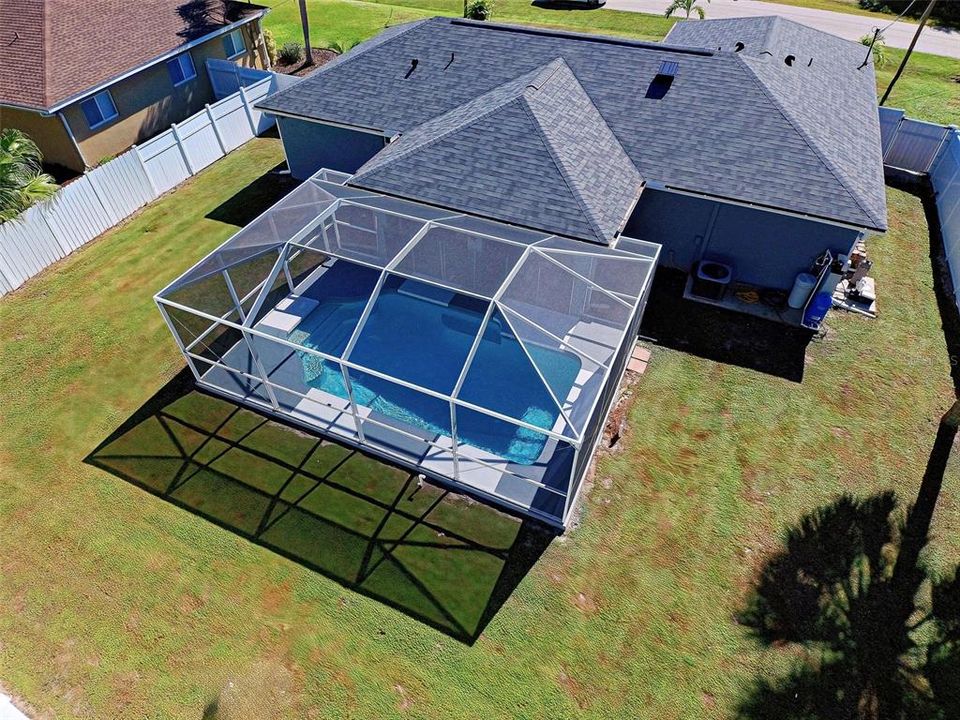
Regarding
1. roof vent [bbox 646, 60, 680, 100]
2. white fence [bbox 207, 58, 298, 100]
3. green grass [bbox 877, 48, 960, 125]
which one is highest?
roof vent [bbox 646, 60, 680, 100]

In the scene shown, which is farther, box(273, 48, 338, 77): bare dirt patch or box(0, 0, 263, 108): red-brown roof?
box(273, 48, 338, 77): bare dirt patch

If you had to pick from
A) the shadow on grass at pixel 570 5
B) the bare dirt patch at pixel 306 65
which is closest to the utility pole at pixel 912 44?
the shadow on grass at pixel 570 5

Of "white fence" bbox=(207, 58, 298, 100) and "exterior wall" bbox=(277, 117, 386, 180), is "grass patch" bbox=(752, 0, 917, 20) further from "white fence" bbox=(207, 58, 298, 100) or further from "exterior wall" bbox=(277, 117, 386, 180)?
"exterior wall" bbox=(277, 117, 386, 180)

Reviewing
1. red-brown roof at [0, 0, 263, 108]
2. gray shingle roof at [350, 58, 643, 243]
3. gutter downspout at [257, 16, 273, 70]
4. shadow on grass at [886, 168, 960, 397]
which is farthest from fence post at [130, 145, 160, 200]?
shadow on grass at [886, 168, 960, 397]

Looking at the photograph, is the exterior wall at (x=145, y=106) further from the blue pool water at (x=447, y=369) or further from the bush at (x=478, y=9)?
the blue pool water at (x=447, y=369)

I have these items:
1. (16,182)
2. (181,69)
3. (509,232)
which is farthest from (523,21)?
(16,182)

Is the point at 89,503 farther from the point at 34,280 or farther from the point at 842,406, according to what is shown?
the point at 842,406
